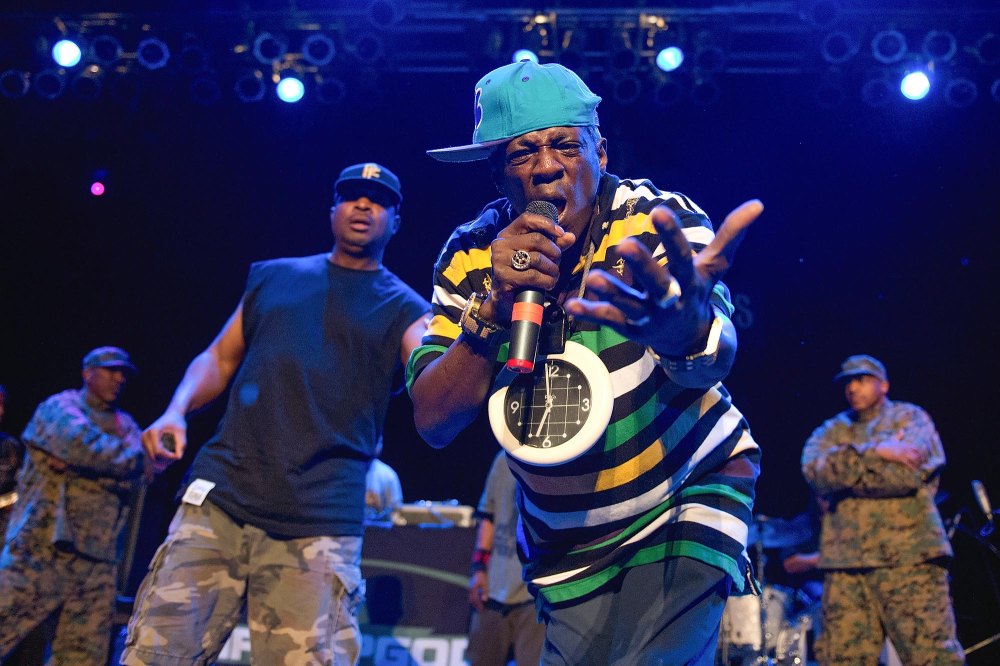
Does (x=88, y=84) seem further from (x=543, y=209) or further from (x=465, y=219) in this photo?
(x=543, y=209)

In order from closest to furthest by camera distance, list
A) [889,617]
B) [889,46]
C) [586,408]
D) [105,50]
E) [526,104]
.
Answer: [586,408] < [526,104] < [889,617] < [889,46] < [105,50]

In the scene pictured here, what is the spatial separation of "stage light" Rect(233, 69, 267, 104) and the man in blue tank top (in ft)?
13.6

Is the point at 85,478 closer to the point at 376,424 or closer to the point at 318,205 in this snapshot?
the point at 318,205

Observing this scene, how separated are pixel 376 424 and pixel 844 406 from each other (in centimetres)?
645

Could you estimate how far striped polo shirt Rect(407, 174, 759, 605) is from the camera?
203cm

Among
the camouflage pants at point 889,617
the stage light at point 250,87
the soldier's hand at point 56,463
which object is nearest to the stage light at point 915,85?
the camouflage pants at point 889,617

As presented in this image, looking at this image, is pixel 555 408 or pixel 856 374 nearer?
pixel 555 408

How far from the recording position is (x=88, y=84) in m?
7.43

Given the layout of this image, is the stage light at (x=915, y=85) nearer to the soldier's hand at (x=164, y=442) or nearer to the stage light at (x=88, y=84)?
the soldier's hand at (x=164, y=442)

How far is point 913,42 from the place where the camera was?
6785 millimetres

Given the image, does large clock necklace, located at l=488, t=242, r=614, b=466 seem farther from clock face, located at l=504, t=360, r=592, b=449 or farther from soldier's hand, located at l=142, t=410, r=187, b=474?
soldier's hand, located at l=142, t=410, r=187, b=474

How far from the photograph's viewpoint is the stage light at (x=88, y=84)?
7.41 meters

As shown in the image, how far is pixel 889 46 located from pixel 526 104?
5.72 meters

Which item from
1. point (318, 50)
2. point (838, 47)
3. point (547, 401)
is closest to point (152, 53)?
point (318, 50)
